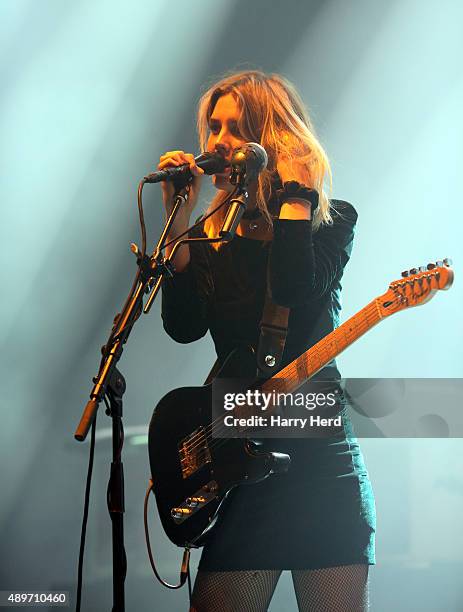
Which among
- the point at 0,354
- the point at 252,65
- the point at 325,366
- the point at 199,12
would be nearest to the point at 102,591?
the point at 0,354

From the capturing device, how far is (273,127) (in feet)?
5.33

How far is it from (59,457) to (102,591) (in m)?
0.41

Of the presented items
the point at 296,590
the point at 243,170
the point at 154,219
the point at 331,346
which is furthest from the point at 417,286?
the point at 154,219

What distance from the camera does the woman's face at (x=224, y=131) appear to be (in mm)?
1585

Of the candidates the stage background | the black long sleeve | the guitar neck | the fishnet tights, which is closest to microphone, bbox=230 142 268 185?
the black long sleeve

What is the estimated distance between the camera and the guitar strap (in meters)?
1.52

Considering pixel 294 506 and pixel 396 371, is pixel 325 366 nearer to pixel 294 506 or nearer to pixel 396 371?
pixel 294 506

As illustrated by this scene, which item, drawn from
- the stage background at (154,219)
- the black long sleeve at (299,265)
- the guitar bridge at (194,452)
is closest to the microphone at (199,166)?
the black long sleeve at (299,265)

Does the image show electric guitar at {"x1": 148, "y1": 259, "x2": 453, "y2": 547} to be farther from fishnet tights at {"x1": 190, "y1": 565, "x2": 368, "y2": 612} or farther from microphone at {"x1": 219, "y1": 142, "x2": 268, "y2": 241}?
microphone at {"x1": 219, "y1": 142, "x2": 268, "y2": 241}

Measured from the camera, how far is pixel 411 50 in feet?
7.72

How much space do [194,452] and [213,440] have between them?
2.0 inches

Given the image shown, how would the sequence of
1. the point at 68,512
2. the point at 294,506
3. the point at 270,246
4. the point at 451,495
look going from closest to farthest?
the point at 294,506
the point at 270,246
the point at 451,495
the point at 68,512

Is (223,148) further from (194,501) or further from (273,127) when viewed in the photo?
(194,501)

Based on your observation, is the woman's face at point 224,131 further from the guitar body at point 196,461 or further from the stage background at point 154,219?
the stage background at point 154,219
